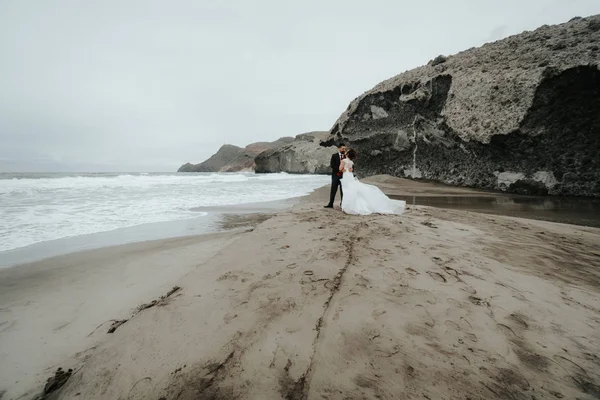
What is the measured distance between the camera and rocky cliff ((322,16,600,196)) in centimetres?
871

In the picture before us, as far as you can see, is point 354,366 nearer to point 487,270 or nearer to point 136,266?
point 487,270

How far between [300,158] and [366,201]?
4065 centimetres

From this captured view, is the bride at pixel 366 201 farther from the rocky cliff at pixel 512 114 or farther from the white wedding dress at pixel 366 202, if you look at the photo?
the rocky cliff at pixel 512 114

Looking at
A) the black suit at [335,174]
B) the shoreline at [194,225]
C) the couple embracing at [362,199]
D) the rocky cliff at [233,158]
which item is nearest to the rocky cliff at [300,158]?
the rocky cliff at [233,158]

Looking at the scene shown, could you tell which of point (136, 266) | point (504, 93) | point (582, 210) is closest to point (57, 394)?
point (136, 266)

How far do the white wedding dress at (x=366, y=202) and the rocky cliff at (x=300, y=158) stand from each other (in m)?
35.4

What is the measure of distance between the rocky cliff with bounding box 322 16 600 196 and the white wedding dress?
769cm

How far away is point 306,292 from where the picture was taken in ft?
8.11

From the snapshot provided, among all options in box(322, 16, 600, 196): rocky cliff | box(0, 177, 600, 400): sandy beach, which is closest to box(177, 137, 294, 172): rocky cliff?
box(322, 16, 600, 196): rocky cliff

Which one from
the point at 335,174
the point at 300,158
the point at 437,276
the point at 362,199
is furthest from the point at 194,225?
the point at 300,158

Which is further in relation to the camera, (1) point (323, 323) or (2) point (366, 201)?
(2) point (366, 201)

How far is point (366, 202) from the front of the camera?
6.19 metres

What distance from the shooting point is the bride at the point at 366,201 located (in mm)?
5941

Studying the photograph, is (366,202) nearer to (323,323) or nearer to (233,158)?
(323,323)
